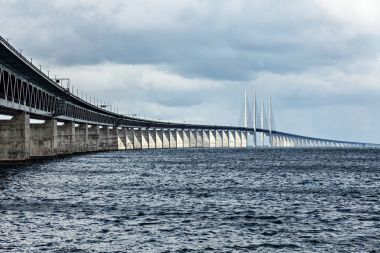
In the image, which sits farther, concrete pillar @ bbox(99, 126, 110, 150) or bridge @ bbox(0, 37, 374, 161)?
concrete pillar @ bbox(99, 126, 110, 150)

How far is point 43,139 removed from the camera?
110 m

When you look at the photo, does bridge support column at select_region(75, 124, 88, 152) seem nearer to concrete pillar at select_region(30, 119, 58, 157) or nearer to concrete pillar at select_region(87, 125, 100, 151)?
concrete pillar at select_region(87, 125, 100, 151)

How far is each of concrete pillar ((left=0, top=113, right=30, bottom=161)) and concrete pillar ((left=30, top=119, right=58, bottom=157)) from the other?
2436 centimetres

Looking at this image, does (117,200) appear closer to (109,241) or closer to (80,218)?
(80,218)

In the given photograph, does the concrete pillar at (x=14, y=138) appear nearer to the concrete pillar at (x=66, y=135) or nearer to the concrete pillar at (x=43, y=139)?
the concrete pillar at (x=43, y=139)

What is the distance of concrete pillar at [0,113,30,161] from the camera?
266ft

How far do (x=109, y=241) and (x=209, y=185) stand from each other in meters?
28.3

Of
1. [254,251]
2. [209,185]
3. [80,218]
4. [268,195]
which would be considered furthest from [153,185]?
[254,251]

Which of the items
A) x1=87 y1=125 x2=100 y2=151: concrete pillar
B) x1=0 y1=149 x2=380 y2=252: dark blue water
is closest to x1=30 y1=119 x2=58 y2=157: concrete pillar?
x1=0 y1=149 x2=380 y2=252: dark blue water

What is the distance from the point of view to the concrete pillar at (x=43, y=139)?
355 ft

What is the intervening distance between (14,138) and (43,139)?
28809 millimetres

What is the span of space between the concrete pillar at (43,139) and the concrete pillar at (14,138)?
2436 centimetres

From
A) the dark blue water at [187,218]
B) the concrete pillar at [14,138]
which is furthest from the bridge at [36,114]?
the dark blue water at [187,218]

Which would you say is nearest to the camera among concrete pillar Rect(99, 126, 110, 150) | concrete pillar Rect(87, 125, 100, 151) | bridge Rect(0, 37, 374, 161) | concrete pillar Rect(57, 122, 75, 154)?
bridge Rect(0, 37, 374, 161)
